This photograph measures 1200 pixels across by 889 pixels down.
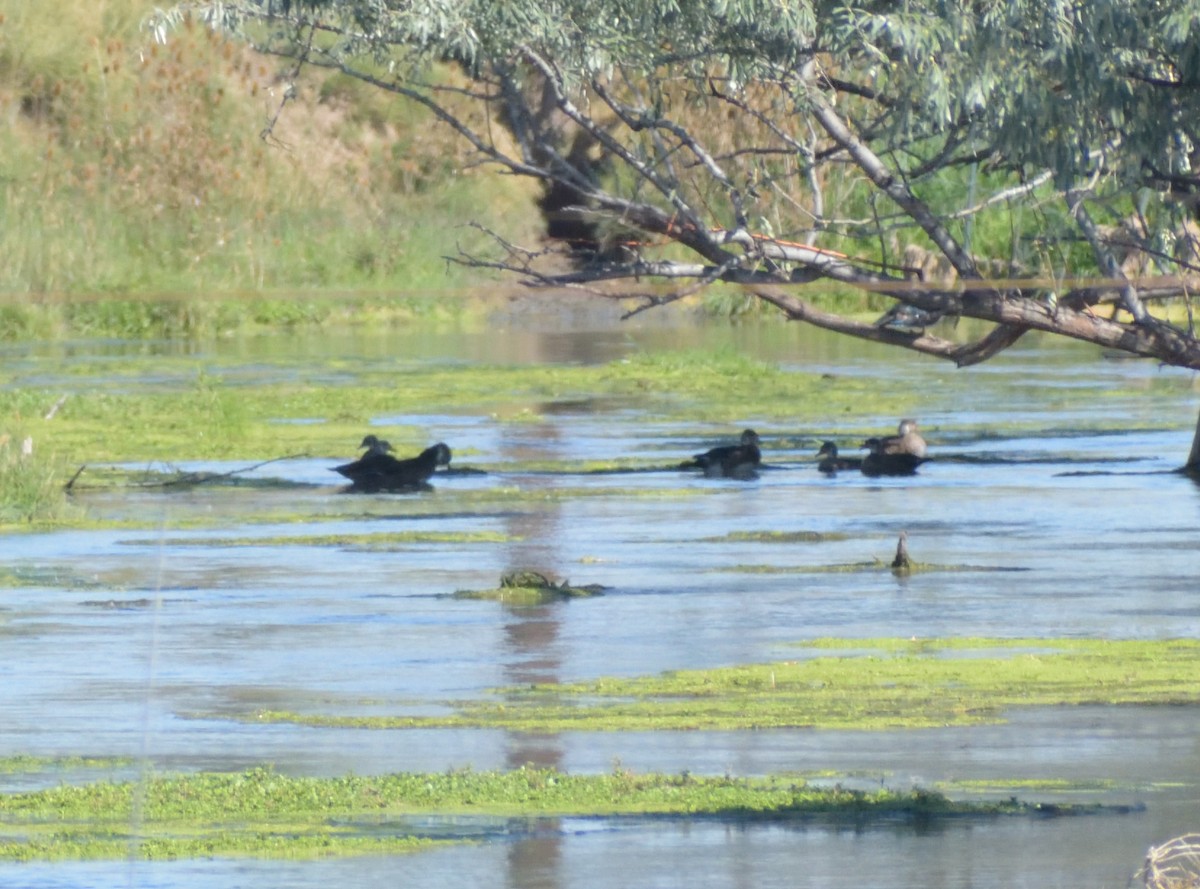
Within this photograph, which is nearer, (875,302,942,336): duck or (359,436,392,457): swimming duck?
(875,302,942,336): duck

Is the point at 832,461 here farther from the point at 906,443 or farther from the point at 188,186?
the point at 188,186

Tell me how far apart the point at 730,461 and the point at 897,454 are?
134 cm

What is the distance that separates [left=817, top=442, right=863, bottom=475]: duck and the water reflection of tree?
7.07 ft

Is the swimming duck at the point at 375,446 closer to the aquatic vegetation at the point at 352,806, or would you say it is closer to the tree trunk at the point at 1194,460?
the tree trunk at the point at 1194,460

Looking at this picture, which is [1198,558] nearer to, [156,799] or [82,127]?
[156,799]

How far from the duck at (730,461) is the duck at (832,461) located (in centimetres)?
54

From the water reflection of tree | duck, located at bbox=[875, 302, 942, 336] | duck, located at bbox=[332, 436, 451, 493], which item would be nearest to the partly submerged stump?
duck, located at bbox=[875, 302, 942, 336]

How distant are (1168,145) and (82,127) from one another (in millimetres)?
34051

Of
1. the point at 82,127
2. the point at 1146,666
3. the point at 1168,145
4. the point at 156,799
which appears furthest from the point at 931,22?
the point at 82,127

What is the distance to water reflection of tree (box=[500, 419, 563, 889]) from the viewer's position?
320 inches

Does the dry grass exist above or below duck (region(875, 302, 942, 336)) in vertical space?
below

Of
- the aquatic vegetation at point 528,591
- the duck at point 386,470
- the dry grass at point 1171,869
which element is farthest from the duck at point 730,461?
the dry grass at point 1171,869

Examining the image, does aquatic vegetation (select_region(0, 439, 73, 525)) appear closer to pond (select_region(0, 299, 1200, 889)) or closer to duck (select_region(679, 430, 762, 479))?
pond (select_region(0, 299, 1200, 889))

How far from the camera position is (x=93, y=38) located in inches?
1720
